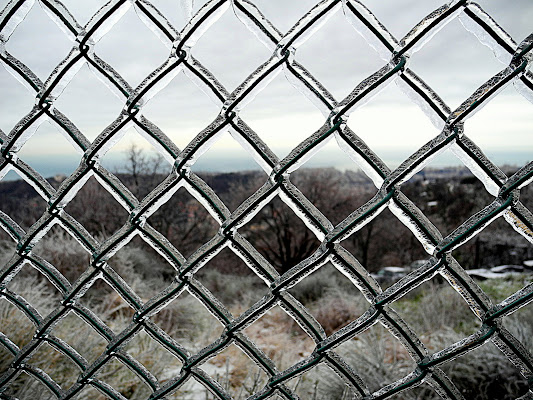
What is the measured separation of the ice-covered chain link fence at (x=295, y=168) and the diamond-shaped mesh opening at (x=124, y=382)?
Result: 1.16 m

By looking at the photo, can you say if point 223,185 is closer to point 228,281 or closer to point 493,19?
point 228,281

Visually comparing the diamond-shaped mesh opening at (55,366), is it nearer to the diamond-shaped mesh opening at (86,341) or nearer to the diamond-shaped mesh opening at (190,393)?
the diamond-shaped mesh opening at (86,341)

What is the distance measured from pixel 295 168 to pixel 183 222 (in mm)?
8784

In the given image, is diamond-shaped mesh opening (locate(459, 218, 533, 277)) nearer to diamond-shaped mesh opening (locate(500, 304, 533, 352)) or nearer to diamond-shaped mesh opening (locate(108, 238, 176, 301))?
diamond-shaped mesh opening (locate(500, 304, 533, 352))

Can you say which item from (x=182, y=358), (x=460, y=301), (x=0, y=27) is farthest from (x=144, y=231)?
(x=460, y=301)

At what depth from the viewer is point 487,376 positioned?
229cm

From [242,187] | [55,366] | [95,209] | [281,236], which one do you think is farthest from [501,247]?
[55,366]

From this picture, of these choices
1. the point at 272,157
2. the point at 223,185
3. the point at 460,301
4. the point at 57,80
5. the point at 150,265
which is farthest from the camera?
the point at 223,185

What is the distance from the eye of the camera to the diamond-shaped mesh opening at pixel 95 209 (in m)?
8.06

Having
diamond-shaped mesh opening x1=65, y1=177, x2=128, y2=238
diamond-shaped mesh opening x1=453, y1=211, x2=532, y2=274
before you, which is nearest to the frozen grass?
diamond-shaped mesh opening x1=65, y1=177, x2=128, y2=238

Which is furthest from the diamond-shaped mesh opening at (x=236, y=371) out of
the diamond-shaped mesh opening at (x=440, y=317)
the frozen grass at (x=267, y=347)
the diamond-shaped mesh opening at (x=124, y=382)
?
the diamond-shaped mesh opening at (x=440, y=317)

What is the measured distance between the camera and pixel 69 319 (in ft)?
9.41

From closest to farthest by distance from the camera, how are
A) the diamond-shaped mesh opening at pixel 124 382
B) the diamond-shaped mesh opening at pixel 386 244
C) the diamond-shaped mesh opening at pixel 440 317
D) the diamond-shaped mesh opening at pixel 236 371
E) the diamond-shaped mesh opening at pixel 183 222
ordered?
the diamond-shaped mesh opening at pixel 124 382, the diamond-shaped mesh opening at pixel 236 371, the diamond-shaped mesh opening at pixel 440 317, the diamond-shaped mesh opening at pixel 183 222, the diamond-shaped mesh opening at pixel 386 244

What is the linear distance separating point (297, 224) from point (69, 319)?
24.6ft
